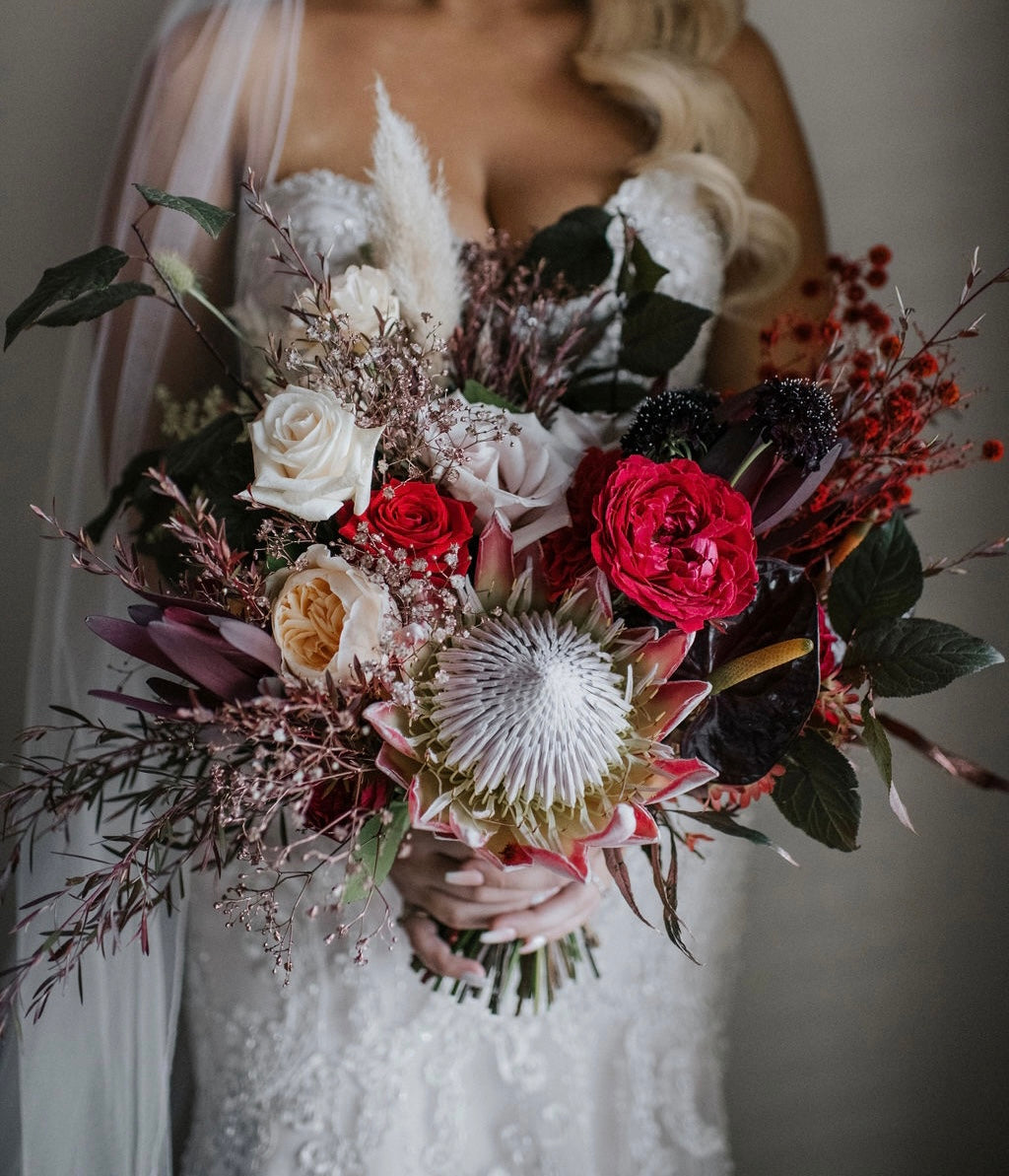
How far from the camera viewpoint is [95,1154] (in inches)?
30.0

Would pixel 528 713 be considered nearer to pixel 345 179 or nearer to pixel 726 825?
pixel 726 825

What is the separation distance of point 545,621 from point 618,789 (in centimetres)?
11

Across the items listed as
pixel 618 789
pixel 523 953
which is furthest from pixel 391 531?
pixel 523 953

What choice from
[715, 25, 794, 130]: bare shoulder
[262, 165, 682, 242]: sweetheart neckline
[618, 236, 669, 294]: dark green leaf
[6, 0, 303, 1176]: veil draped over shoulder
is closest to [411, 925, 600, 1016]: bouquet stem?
[6, 0, 303, 1176]: veil draped over shoulder

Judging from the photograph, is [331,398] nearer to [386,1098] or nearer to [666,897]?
[666,897]

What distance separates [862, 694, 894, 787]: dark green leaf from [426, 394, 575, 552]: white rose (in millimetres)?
232

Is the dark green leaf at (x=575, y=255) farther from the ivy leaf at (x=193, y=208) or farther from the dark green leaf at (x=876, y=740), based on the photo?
the dark green leaf at (x=876, y=740)

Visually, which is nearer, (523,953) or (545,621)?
(545,621)

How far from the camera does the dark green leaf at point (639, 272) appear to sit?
752 millimetres

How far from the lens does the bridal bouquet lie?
52 cm

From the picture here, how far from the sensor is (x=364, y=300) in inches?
24.9

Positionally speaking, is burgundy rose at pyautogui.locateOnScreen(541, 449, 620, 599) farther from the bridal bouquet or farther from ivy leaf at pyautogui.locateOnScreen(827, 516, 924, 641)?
ivy leaf at pyautogui.locateOnScreen(827, 516, 924, 641)

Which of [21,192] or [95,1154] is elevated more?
[21,192]

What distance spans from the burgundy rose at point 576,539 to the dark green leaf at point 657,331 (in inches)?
7.9
